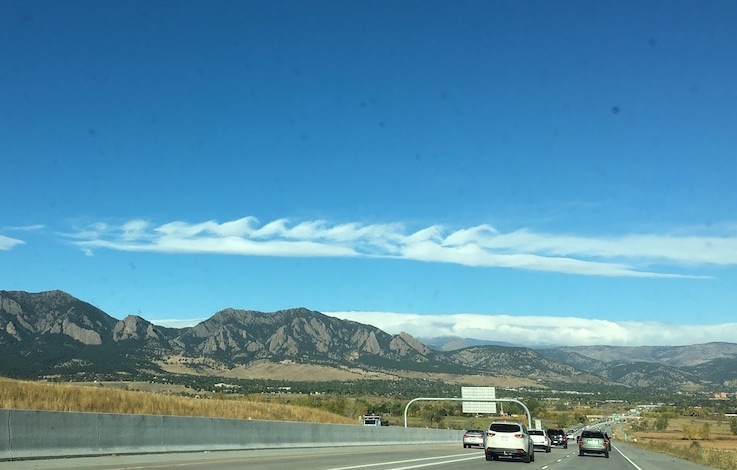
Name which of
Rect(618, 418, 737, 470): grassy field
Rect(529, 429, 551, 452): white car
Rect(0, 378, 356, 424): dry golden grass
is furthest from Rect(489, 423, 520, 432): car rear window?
Rect(529, 429, 551, 452): white car

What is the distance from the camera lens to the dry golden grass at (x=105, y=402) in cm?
3338

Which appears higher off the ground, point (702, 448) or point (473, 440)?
point (473, 440)

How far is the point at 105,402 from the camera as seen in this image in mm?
39844

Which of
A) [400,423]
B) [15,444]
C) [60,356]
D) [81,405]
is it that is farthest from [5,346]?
[15,444]

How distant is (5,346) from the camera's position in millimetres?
130500

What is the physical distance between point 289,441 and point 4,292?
578 feet

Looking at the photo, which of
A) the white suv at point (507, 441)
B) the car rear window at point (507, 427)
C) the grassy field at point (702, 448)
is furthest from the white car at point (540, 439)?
the car rear window at point (507, 427)

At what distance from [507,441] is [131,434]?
15869 millimetres

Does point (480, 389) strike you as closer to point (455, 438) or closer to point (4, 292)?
point (455, 438)

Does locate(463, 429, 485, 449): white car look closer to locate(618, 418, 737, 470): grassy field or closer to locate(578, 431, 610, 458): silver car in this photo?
locate(578, 431, 610, 458): silver car

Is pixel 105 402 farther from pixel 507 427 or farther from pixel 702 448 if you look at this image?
pixel 702 448

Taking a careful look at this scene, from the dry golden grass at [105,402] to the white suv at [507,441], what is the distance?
18475mm

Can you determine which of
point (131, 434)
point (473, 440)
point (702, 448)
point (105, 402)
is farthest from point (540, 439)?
point (131, 434)

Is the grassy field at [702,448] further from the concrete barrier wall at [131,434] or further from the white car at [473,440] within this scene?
the concrete barrier wall at [131,434]
